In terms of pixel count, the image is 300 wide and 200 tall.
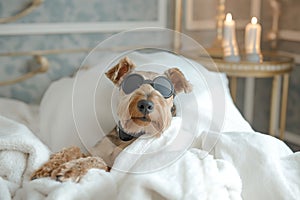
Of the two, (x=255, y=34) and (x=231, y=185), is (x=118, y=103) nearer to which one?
(x=231, y=185)

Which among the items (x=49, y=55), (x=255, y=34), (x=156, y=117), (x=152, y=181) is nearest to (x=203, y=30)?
(x=255, y=34)

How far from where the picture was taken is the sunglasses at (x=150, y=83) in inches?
39.8

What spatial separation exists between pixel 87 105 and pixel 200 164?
0.39 meters

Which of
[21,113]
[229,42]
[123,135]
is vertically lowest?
[21,113]

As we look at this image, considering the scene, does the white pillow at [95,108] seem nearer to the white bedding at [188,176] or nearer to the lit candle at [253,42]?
the white bedding at [188,176]

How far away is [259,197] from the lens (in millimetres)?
1012

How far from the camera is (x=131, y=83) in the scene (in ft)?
3.35

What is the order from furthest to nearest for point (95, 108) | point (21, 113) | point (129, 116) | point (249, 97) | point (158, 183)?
point (249, 97) < point (21, 113) < point (95, 108) < point (129, 116) < point (158, 183)

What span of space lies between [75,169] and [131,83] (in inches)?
8.8

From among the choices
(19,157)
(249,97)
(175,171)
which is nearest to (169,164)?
(175,171)

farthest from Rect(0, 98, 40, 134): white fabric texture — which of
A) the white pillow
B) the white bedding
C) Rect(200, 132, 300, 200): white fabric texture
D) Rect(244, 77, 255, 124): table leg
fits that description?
Rect(244, 77, 255, 124): table leg

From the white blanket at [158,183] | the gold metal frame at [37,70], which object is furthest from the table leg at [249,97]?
the white blanket at [158,183]

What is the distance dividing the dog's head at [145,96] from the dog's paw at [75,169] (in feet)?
0.33

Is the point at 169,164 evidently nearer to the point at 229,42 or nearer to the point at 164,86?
the point at 164,86
